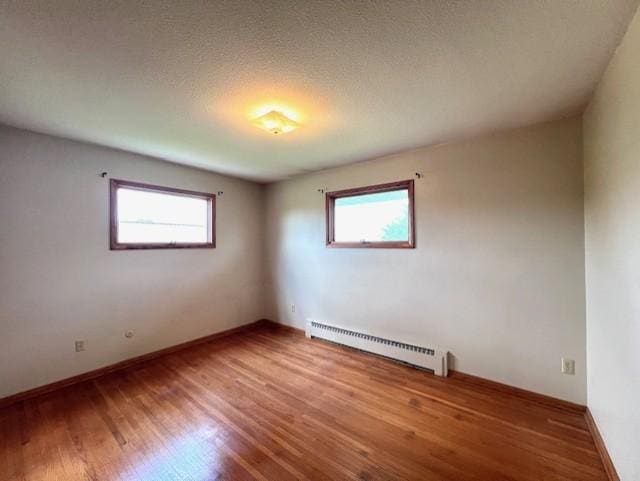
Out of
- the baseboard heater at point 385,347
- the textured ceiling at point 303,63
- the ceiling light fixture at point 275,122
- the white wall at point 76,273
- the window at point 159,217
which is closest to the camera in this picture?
the textured ceiling at point 303,63

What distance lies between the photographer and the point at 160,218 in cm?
334

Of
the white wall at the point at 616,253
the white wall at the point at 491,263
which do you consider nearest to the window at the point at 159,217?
the white wall at the point at 491,263

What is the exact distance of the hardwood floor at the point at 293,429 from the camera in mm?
1574

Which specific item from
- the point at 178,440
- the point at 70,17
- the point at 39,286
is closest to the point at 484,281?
the point at 178,440

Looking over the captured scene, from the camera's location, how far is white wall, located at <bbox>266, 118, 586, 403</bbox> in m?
2.13

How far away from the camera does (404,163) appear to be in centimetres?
300

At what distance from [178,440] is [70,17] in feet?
8.09

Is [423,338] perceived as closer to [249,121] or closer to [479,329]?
[479,329]

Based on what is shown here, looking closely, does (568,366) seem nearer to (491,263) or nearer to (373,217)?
(491,263)

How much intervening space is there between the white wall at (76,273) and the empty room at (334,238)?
2 cm

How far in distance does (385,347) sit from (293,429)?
4.85ft

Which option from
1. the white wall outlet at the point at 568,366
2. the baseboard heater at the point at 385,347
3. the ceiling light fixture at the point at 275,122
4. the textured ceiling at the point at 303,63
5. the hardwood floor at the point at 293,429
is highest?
the textured ceiling at the point at 303,63

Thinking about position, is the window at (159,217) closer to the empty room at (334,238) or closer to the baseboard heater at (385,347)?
the empty room at (334,238)

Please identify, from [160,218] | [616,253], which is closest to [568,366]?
[616,253]
